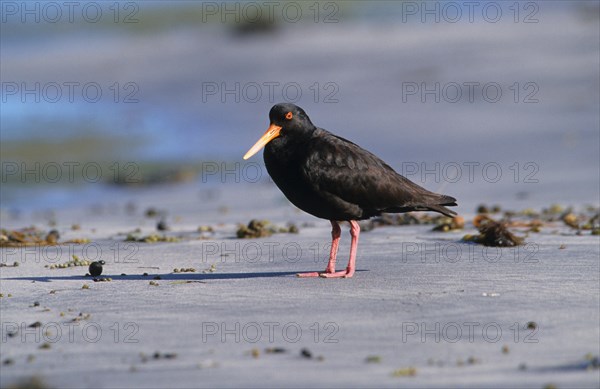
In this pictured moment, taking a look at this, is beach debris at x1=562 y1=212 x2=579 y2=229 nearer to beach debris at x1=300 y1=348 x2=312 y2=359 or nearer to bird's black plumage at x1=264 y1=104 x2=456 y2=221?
bird's black plumage at x1=264 y1=104 x2=456 y2=221

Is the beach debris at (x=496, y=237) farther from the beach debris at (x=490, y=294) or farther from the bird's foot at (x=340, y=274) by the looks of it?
the beach debris at (x=490, y=294)

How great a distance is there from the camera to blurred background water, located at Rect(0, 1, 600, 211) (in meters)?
14.1

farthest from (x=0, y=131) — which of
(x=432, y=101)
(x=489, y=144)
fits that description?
(x=489, y=144)

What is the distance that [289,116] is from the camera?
25.0ft

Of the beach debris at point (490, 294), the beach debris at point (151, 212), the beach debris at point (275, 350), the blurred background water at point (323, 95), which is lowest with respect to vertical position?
the beach debris at point (275, 350)

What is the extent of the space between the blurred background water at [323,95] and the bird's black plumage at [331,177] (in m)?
3.62

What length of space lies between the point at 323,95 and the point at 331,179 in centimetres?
1100

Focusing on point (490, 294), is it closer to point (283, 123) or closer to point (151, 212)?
point (283, 123)

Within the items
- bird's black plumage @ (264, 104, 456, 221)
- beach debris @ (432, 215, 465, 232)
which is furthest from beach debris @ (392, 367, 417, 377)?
beach debris @ (432, 215, 465, 232)

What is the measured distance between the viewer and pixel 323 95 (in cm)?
1816

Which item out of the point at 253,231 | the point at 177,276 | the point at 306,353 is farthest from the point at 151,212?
the point at 306,353

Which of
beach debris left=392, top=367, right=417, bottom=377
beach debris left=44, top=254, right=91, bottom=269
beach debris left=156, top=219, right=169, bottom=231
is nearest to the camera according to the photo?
beach debris left=392, top=367, right=417, bottom=377

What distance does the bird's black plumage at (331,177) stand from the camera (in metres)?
7.28

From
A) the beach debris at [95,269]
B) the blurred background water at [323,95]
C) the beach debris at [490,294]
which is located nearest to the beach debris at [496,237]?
the beach debris at [490,294]
